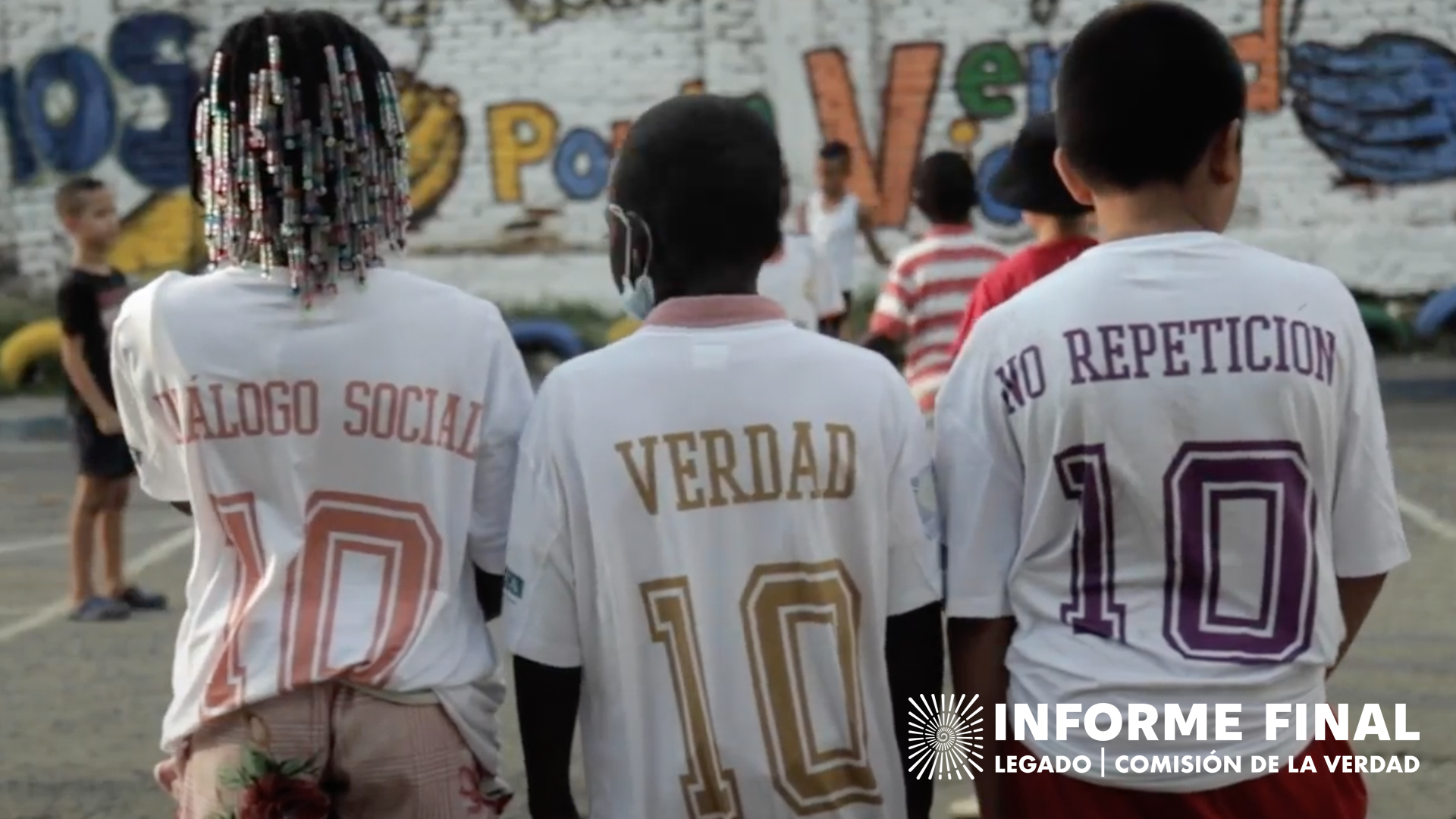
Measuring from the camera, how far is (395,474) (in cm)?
259

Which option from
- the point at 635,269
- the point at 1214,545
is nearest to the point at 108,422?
the point at 635,269

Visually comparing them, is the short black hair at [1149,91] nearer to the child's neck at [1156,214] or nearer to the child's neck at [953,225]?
the child's neck at [1156,214]

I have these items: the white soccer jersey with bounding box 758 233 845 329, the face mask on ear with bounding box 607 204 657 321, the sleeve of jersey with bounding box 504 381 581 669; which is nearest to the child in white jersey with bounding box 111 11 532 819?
the sleeve of jersey with bounding box 504 381 581 669

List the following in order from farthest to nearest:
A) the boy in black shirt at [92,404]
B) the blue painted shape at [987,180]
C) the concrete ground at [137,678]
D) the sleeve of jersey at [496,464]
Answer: the blue painted shape at [987,180]
the boy in black shirt at [92,404]
the concrete ground at [137,678]
the sleeve of jersey at [496,464]

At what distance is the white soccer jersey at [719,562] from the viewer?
8.18 feet

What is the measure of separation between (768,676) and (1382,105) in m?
13.9

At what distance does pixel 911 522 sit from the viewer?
8.44 feet

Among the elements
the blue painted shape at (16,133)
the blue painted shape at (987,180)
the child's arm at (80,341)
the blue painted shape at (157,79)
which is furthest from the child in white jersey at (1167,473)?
the blue painted shape at (16,133)

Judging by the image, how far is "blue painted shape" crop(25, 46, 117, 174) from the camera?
16094mm

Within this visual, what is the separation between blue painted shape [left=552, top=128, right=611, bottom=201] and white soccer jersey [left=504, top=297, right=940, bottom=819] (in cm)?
1341

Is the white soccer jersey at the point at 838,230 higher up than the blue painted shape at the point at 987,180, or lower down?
higher up

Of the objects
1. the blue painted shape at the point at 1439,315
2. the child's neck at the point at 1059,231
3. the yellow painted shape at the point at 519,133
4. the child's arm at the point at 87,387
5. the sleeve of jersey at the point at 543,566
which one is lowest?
the blue painted shape at the point at 1439,315

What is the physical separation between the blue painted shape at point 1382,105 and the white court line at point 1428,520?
6.42 meters

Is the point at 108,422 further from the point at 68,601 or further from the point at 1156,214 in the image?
the point at 1156,214
